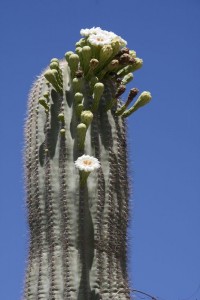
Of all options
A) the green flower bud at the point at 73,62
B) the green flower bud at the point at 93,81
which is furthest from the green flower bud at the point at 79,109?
the green flower bud at the point at 73,62

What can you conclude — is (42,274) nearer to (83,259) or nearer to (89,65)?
(83,259)

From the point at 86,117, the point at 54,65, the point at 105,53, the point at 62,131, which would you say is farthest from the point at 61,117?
the point at 105,53

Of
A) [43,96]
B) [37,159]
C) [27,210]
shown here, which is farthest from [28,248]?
[43,96]

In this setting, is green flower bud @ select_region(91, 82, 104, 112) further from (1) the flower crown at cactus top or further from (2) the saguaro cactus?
(1) the flower crown at cactus top

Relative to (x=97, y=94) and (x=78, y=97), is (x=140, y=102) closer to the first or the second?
(x=97, y=94)

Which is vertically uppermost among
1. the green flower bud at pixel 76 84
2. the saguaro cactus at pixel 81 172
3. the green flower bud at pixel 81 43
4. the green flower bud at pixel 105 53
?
the green flower bud at pixel 81 43

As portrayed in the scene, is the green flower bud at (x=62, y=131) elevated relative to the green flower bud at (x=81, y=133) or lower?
elevated

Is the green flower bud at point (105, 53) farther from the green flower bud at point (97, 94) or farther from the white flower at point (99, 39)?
the green flower bud at point (97, 94)
